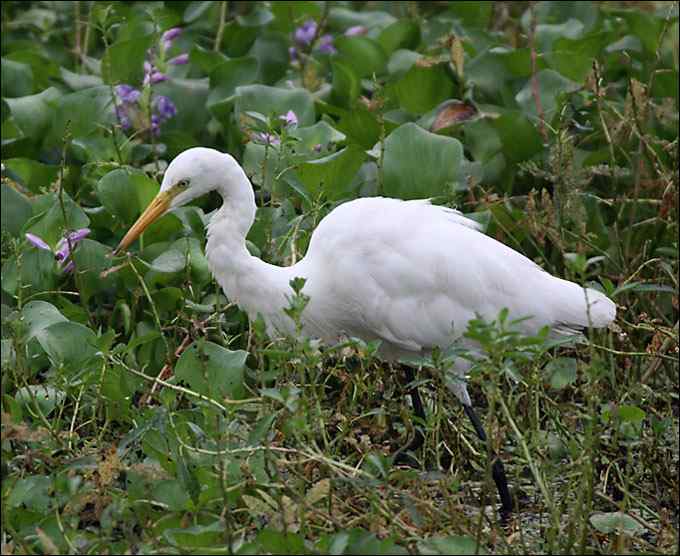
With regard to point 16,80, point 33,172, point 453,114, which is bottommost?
point 16,80

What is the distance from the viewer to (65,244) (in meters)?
4.34

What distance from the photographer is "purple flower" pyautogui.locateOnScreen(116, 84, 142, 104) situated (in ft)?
17.2

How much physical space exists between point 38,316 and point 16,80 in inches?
86.8

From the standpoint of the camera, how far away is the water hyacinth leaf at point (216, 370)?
3.58m

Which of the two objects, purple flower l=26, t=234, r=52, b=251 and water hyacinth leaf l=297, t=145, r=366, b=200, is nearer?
purple flower l=26, t=234, r=52, b=251

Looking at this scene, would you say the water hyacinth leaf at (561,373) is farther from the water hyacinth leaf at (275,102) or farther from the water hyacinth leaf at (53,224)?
the water hyacinth leaf at (275,102)

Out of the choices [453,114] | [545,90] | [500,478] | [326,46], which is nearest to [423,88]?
[453,114]

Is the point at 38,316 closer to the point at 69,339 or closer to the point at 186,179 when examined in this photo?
the point at 69,339

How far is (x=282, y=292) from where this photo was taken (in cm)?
399

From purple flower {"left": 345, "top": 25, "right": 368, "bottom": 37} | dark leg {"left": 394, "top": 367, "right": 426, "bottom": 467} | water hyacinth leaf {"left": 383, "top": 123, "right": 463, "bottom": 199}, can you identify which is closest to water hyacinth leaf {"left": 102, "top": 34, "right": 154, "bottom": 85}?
purple flower {"left": 345, "top": 25, "right": 368, "bottom": 37}

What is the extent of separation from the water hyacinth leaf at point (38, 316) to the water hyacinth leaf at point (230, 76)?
1848 mm

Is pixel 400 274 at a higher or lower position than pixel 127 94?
higher

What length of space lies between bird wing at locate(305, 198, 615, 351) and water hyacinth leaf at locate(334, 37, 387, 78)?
6.75ft

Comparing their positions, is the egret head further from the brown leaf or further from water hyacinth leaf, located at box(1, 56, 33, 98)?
water hyacinth leaf, located at box(1, 56, 33, 98)
